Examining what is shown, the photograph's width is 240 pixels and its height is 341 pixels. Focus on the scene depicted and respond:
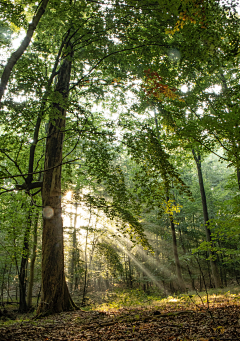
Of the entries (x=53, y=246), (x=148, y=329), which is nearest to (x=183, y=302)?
(x=148, y=329)

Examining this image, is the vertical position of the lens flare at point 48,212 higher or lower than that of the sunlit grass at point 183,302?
higher

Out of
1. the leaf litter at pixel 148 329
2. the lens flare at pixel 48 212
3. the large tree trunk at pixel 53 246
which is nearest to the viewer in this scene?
the leaf litter at pixel 148 329

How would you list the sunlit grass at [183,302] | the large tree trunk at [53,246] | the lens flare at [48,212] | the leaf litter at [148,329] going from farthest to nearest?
the lens flare at [48,212], the large tree trunk at [53,246], the sunlit grass at [183,302], the leaf litter at [148,329]

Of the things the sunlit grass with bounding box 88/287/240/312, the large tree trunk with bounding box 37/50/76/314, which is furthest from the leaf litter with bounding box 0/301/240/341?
the large tree trunk with bounding box 37/50/76/314

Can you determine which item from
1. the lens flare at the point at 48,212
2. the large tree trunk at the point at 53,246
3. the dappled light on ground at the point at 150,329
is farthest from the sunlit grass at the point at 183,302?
the lens flare at the point at 48,212

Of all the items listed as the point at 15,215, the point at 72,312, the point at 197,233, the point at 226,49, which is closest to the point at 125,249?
the point at 197,233

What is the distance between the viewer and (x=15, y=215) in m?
8.80

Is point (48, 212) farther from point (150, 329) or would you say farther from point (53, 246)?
point (150, 329)

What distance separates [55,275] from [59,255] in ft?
1.65

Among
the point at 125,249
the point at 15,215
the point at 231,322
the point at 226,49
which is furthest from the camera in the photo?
the point at 125,249

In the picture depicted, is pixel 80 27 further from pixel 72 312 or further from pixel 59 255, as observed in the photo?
pixel 72 312

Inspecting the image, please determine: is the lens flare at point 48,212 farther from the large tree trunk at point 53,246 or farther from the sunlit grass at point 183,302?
the sunlit grass at point 183,302

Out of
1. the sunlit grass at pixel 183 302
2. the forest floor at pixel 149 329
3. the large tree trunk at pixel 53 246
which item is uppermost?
the large tree trunk at pixel 53 246

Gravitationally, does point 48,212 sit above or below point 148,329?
above
